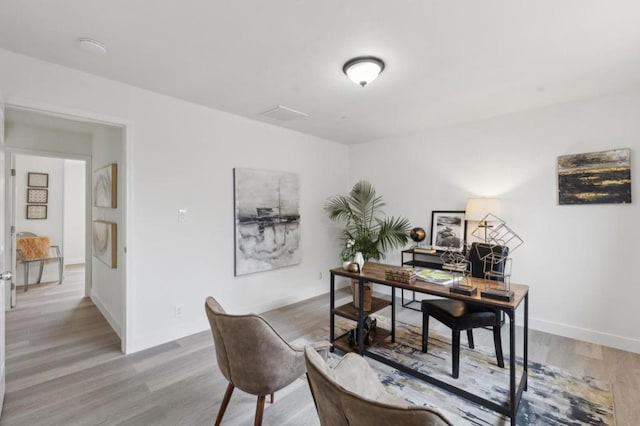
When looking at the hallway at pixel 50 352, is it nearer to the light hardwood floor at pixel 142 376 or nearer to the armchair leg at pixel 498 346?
the light hardwood floor at pixel 142 376

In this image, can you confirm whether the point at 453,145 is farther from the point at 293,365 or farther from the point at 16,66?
the point at 16,66

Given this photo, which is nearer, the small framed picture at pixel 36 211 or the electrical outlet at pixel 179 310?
the electrical outlet at pixel 179 310

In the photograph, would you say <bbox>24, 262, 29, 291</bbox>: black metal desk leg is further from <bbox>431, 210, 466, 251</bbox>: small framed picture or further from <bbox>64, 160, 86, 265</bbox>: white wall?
<bbox>431, 210, 466, 251</bbox>: small framed picture

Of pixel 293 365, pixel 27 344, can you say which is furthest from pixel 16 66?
pixel 293 365

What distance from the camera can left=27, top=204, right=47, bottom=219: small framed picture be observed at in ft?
17.8

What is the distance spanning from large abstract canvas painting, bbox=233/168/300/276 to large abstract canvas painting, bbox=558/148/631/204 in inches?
125

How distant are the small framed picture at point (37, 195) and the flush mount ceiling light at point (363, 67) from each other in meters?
6.37

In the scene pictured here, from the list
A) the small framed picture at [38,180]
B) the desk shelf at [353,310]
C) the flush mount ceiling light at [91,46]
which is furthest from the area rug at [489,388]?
the small framed picture at [38,180]

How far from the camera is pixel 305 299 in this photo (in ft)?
14.4

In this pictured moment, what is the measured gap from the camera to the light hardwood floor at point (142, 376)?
1.94m

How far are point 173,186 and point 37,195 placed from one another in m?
4.52

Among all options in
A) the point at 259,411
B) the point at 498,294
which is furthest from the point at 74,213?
the point at 498,294

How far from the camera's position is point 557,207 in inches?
127

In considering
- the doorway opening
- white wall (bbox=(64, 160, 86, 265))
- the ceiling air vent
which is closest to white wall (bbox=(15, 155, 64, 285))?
the doorway opening
